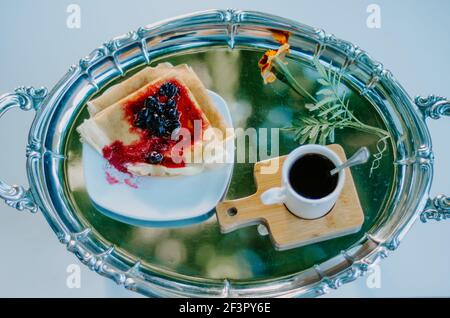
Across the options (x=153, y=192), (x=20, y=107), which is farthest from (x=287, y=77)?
(x=20, y=107)

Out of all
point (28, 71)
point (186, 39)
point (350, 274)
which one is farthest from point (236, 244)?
point (28, 71)

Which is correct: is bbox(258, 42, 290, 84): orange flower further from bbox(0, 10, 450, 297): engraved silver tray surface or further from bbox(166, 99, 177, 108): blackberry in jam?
bbox(166, 99, 177, 108): blackberry in jam

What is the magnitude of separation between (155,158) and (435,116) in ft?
1.96

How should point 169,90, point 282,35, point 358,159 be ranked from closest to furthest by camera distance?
point 358,159
point 169,90
point 282,35

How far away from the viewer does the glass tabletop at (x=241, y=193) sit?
1156 mm

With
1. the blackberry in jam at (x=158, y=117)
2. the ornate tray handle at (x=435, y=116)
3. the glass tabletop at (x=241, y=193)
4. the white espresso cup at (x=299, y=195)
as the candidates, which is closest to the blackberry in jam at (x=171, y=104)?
the blackberry in jam at (x=158, y=117)

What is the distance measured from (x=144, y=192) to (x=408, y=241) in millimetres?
572

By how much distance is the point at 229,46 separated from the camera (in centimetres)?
127

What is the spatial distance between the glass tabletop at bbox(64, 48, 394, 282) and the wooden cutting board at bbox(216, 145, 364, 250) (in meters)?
0.03

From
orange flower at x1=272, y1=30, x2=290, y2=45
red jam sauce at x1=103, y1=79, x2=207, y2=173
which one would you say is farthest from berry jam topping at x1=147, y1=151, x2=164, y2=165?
orange flower at x1=272, y1=30, x2=290, y2=45

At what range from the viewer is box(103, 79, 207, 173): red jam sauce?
113 centimetres

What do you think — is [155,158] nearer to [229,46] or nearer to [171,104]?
[171,104]

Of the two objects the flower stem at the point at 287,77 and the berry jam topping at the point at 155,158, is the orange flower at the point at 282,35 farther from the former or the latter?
the berry jam topping at the point at 155,158

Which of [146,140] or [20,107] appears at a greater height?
[20,107]
